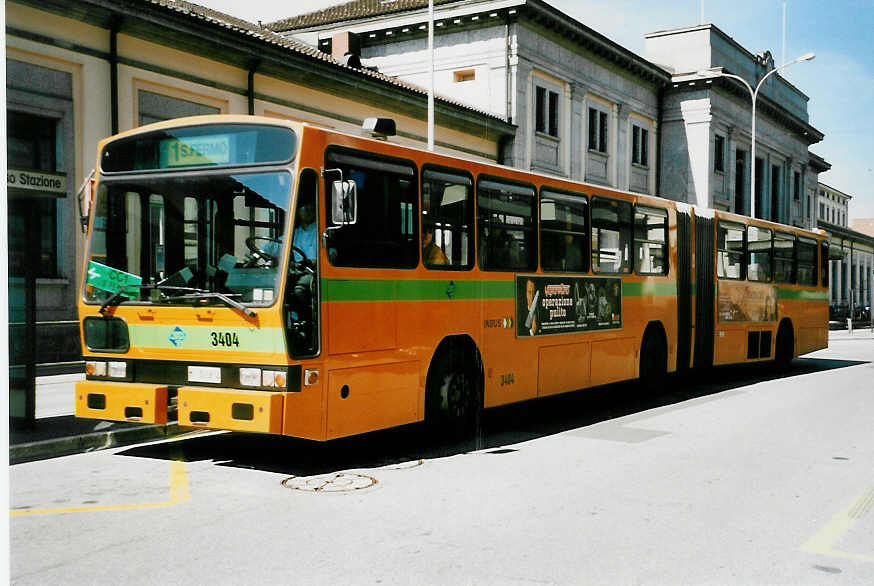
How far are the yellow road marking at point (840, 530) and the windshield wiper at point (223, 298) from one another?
445 centimetres

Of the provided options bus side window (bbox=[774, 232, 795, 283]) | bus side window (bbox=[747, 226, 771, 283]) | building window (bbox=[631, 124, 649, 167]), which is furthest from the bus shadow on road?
building window (bbox=[631, 124, 649, 167])

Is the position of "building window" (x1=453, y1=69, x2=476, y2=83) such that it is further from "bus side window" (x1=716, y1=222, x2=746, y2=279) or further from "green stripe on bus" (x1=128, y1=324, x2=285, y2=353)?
"green stripe on bus" (x1=128, y1=324, x2=285, y2=353)

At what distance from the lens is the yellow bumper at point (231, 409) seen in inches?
292

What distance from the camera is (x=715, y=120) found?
4753cm

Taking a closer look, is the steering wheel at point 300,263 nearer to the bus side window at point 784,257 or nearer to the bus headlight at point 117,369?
the bus headlight at point 117,369

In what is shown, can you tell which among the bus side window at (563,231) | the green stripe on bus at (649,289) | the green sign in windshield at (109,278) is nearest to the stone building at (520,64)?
the green stripe on bus at (649,289)

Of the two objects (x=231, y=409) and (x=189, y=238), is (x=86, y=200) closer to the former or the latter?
(x=189, y=238)

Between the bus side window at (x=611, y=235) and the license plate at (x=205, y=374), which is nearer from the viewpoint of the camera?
the license plate at (x=205, y=374)

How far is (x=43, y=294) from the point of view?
1692cm

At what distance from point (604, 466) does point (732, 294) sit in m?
9.94

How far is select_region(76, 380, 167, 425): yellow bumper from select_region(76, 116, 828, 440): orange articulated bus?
0.02 metres

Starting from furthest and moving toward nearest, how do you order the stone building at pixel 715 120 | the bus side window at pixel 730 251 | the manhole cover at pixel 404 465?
the stone building at pixel 715 120 → the bus side window at pixel 730 251 → the manhole cover at pixel 404 465

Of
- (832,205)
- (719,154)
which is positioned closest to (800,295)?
(719,154)

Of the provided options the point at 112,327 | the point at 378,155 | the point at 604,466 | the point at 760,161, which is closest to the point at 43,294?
the point at 112,327
